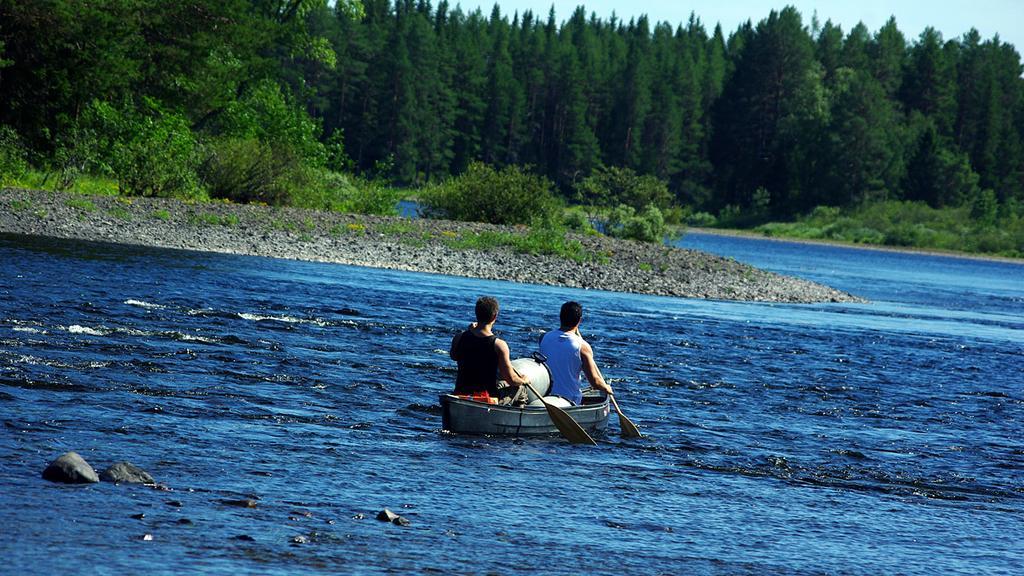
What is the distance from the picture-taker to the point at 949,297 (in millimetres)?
51344

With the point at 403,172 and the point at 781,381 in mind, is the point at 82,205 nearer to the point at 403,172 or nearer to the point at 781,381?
the point at 781,381

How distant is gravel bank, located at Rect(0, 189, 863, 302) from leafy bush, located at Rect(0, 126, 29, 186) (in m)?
2.58

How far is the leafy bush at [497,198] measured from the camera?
167 feet

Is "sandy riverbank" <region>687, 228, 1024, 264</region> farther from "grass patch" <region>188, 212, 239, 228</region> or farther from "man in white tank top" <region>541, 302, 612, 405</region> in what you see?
"man in white tank top" <region>541, 302, 612, 405</region>

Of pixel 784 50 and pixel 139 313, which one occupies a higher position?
pixel 784 50

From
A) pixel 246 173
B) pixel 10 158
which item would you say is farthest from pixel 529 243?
pixel 10 158

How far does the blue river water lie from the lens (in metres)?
9.73

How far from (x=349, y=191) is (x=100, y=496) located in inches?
1695

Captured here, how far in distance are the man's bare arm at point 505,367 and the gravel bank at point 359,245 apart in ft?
75.4

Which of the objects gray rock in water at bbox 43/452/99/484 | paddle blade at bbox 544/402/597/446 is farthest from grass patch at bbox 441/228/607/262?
gray rock in water at bbox 43/452/99/484

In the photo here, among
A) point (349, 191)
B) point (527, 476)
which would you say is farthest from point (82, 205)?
point (527, 476)

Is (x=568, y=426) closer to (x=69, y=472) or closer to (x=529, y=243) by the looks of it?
(x=69, y=472)

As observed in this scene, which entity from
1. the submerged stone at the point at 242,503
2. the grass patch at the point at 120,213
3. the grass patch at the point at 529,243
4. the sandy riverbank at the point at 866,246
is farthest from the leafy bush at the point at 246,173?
the sandy riverbank at the point at 866,246

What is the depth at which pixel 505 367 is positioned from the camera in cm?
1459
